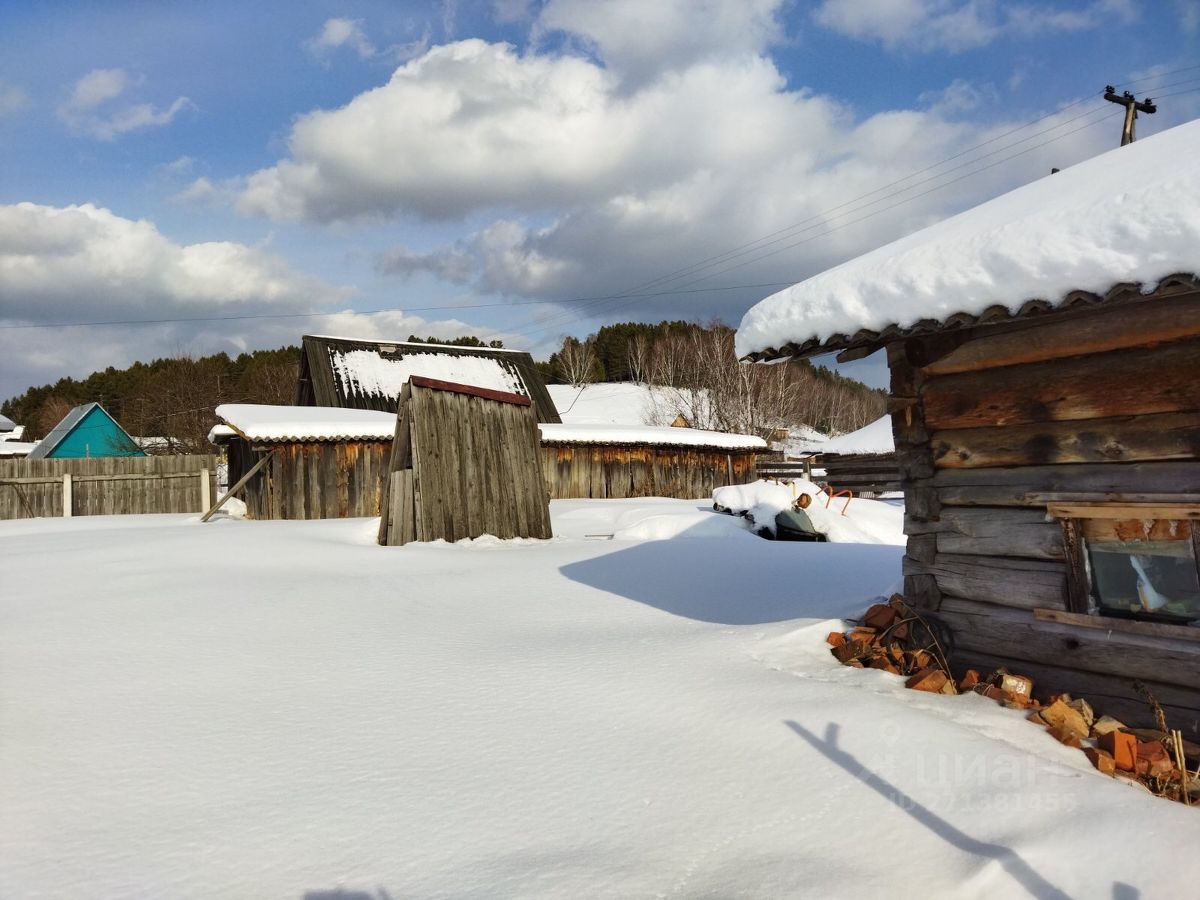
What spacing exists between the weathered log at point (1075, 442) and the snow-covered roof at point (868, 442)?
2189 centimetres

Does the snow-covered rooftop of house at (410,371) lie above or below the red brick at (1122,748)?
above

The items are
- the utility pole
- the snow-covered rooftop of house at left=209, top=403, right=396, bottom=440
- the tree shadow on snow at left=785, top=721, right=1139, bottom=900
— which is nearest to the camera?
the tree shadow on snow at left=785, top=721, right=1139, bottom=900

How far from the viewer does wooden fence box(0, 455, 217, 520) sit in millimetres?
Answer: 21844

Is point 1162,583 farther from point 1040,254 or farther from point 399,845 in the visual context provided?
point 399,845

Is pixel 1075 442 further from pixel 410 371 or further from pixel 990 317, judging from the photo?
pixel 410 371

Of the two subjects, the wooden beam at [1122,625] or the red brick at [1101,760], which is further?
the wooden beam at [1122,625]

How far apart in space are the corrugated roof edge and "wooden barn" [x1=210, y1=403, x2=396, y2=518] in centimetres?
1379

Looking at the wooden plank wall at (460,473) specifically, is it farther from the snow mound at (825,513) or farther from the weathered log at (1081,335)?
the weathered log at (1081,335)

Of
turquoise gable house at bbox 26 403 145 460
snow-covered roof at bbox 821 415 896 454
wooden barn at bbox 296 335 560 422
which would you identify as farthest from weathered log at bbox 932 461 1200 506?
turquoise gable house at bbox 26 403 145 460

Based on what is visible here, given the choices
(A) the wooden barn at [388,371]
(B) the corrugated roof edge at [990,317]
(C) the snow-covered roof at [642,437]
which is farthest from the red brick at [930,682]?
(A) the wooden barn at [388,371]

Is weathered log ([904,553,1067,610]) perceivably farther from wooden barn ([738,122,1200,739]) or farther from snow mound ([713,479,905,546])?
snow mound ([713,479,905,546])

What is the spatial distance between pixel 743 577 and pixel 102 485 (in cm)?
2087

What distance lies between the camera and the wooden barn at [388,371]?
2441cm

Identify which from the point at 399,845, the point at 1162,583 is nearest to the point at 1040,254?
the point at 1162,583
